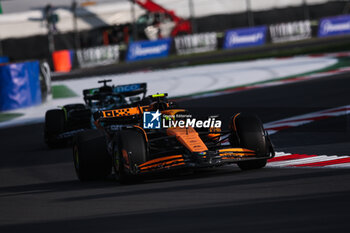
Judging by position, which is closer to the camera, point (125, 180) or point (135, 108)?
point (125, 180)

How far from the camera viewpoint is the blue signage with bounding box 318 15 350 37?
38.3m

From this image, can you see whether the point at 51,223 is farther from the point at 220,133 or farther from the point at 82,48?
the point at 82,48

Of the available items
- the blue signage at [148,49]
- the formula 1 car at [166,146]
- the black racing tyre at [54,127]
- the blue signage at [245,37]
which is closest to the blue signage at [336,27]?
the blue signage at [245,37]

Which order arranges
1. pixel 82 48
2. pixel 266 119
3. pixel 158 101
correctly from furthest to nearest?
1. pixel 82 48
2. pixel 266 119
3. pixel 158 101

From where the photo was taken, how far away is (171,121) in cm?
879

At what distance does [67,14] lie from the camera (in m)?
42.8

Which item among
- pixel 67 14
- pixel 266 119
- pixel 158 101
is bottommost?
pixel 266 119

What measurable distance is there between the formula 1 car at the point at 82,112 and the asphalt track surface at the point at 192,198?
132 cm

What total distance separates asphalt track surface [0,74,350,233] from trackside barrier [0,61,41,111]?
8347mm

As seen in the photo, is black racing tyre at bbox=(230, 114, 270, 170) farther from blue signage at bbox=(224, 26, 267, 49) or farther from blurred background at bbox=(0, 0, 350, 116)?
blue signage at bbox=(224, 26, 267, 49)

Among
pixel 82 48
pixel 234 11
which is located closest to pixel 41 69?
pixel 82 48

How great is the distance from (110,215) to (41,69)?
15.1 metres

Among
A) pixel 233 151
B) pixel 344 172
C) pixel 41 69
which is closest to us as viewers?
pixel 344 172

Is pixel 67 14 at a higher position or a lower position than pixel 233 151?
higher
